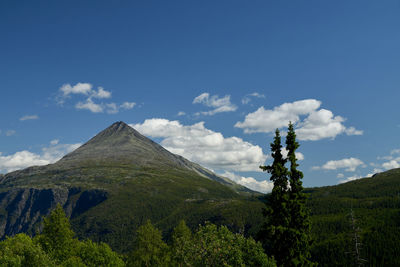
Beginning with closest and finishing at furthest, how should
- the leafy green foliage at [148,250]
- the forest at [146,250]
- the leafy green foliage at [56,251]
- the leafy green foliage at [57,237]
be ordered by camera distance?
the forest at [146,250] → the leafy green foliage at [56,251] → the leafy green foliage at [57,237] → the leafy green foliage at [148,250]

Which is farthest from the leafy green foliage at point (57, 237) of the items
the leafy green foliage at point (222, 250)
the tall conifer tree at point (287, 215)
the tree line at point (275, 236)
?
the tall conifer tree at point (287, 215)

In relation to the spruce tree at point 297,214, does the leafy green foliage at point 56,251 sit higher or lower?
lower

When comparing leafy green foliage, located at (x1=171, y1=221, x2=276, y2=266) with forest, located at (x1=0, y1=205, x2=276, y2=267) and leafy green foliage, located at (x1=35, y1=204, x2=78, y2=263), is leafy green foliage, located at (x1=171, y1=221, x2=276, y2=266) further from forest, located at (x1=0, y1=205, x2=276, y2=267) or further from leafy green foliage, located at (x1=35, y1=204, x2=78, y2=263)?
leafy green foliage, located at (x1=35, y1=204, x2=78, y2=263)

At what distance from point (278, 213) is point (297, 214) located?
2356 millimetres

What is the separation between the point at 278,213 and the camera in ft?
133

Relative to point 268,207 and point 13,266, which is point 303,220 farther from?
point 13,266

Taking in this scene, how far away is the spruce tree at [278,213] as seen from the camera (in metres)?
39.6

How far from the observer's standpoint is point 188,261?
129ft

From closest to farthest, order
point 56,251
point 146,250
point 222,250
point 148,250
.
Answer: point 222,250
point 56,251
point 148,250
point 146,250

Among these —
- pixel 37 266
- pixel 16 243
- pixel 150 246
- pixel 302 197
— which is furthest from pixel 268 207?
pixel 16 243

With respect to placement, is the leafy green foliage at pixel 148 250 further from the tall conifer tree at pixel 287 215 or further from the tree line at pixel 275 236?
the tall conifer tree at pixel 287 215

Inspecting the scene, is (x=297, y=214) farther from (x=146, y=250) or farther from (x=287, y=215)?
(x=146, y=250)

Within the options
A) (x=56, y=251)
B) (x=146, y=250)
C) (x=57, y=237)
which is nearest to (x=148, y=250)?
(x=146, y=250)

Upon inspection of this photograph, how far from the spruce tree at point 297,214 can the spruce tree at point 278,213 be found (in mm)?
686
